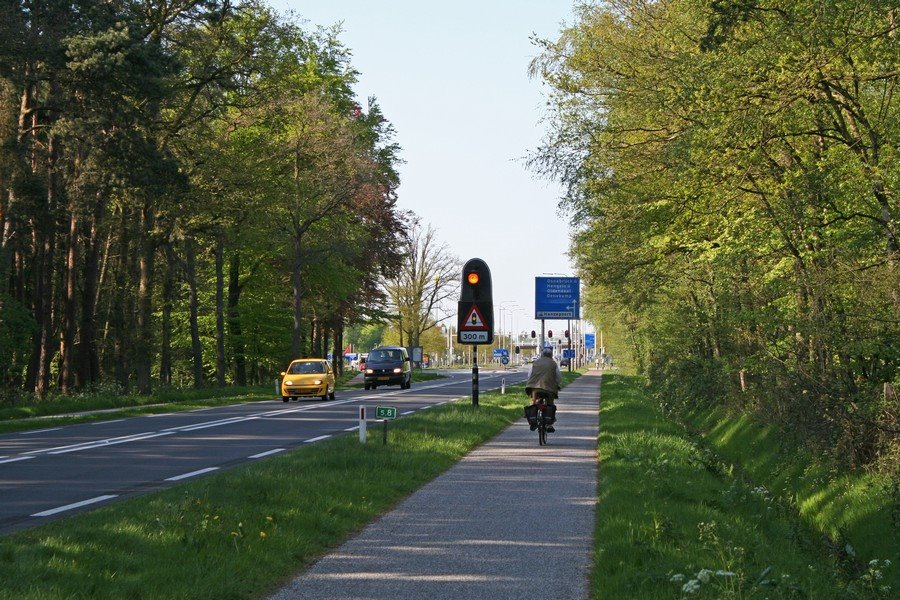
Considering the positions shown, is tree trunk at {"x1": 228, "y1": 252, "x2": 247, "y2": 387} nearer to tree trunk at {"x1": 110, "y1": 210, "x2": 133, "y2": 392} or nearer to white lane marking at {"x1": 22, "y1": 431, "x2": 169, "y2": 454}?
tree trunk at {"x1": 110, "y1": 210, "x2": 133, "y2": 392}

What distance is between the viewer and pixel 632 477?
13883mm

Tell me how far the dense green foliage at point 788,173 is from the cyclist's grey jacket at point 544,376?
3231 mm

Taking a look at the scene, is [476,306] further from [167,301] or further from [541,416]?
[167,301]

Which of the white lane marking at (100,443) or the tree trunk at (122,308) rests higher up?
the tree trunk at (122,308)

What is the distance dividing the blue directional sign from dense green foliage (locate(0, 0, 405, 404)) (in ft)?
31.9

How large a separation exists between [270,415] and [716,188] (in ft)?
54.4

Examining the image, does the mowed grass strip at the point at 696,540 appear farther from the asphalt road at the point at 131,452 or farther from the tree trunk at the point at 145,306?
the tree trunk at the point at 145,306

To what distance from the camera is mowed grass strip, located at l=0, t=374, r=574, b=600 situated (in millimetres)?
7371

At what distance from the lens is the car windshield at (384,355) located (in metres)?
52.3

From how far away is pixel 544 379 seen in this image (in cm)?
2081

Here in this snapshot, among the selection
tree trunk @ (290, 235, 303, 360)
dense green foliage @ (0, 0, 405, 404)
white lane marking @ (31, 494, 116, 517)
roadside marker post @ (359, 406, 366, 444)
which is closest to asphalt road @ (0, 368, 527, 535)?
white lane marking @ (31, 494, 116, 517)

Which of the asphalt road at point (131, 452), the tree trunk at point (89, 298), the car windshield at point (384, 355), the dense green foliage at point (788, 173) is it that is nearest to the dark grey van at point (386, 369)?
the car windshield at point (384, 355)

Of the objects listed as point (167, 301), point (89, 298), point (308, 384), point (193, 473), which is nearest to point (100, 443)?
point (193, 473)

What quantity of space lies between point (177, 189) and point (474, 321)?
371 inches
